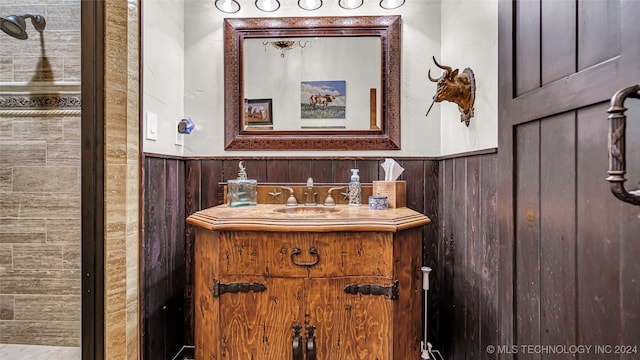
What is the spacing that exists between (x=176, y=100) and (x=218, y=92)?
0.23 m

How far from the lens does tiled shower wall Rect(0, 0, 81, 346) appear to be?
131 centimetres

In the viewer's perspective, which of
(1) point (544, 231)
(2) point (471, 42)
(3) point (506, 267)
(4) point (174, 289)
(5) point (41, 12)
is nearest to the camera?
(1) point (544, 231)

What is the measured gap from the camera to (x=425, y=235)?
188cm

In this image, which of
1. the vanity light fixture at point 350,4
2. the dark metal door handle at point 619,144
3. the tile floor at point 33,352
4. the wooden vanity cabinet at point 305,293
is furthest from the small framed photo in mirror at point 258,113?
the dark metal door handle at point 619,144

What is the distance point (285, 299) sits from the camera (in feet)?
4.18

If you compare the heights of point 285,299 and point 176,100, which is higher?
point 176,100

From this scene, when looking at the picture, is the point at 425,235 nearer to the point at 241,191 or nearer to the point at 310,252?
the point at 310,252

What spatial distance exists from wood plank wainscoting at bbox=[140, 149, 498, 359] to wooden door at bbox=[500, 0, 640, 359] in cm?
20

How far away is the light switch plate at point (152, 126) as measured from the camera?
153cm

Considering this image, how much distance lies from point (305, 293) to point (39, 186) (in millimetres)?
1210

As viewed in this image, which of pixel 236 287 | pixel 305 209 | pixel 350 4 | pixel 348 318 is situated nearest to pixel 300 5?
pixel 350 4

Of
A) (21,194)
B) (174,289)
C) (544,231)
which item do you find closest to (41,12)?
(21,194)

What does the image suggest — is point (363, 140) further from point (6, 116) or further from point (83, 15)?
point (6, 116)

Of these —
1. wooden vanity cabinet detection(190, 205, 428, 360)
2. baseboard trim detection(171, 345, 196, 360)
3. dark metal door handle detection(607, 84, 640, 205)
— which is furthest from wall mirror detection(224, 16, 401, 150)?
dark metal door handle detection(607, 84, 640, 205)
